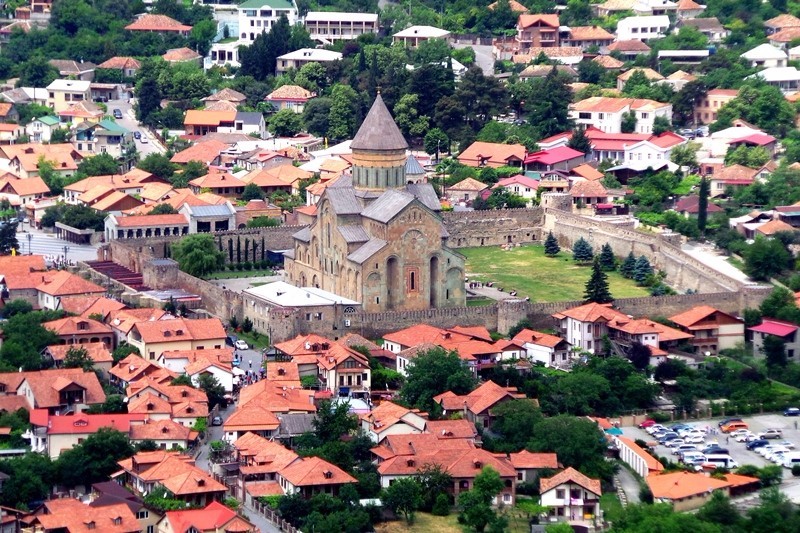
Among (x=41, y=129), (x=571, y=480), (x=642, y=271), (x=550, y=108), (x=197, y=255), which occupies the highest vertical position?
(x=550, y=108)

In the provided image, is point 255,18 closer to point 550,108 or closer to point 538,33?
point 538,33

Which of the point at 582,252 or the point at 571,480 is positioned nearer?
the point at 571,480

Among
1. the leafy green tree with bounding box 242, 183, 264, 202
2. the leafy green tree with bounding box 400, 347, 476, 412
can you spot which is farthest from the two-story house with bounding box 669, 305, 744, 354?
the leafy green tree with bounding box 242, 183, 264, 202

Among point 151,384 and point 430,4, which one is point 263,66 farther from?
point 151,384

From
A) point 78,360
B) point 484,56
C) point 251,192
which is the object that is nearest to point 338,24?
point 484,56

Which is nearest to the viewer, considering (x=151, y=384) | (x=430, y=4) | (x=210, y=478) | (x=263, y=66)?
(x=210, y=478)

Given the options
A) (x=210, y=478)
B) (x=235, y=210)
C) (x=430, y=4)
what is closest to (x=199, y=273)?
(x=235, y=210)

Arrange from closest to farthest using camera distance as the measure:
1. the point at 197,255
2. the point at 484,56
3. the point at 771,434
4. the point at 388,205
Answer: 1. the point at 771,434
2. the point at 388,205
3. the point at 197,255
4. the point at 484,56
